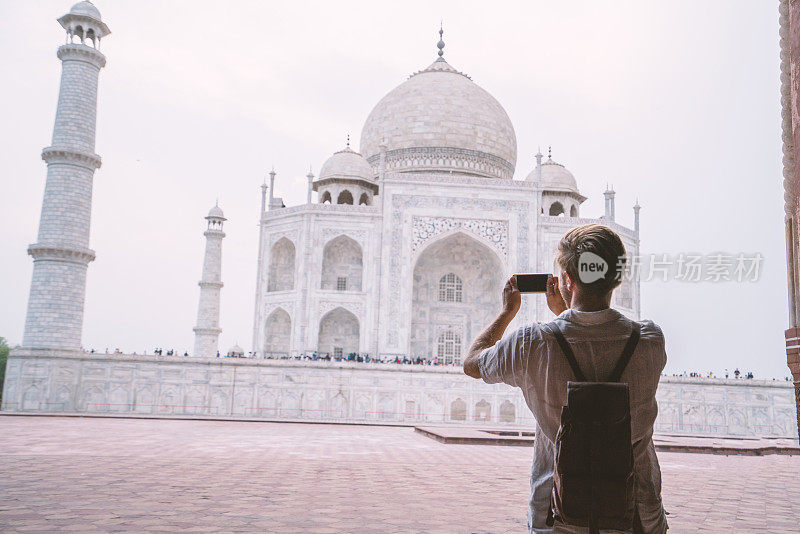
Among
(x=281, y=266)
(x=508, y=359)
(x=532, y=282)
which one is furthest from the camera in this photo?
(x=281, y=266)

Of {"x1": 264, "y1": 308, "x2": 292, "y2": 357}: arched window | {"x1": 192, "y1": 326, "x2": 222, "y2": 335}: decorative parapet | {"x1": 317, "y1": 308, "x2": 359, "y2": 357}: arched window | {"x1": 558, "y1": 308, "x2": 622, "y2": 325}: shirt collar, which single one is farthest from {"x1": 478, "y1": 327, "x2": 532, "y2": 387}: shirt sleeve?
{"x1": 192, "y1": 326, "x2": 222, "y2": 335}: decorative parapet

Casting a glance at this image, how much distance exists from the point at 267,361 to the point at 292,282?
6.95m

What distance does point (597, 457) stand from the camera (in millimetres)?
1470

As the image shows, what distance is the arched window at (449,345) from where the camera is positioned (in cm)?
2312

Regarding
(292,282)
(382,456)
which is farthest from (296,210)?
(382,456)

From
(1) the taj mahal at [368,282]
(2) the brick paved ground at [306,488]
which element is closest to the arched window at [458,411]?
(1) the taj mahal at [368,282]

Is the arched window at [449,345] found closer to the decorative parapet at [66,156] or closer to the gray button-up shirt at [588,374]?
the decorative parapet at [66,156]

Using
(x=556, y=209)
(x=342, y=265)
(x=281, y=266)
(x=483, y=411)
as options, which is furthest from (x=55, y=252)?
(x=556, y=209)

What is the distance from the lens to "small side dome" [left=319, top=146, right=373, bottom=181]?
24922mm

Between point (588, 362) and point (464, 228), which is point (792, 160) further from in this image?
point (464, 228)

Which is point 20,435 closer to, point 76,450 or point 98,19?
point 76,450

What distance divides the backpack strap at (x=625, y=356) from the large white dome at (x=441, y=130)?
79.5 ft

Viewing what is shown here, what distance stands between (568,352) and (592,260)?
22 cm

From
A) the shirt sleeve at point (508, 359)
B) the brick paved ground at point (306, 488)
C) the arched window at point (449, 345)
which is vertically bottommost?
the brick paved ground at point (306, 488)
